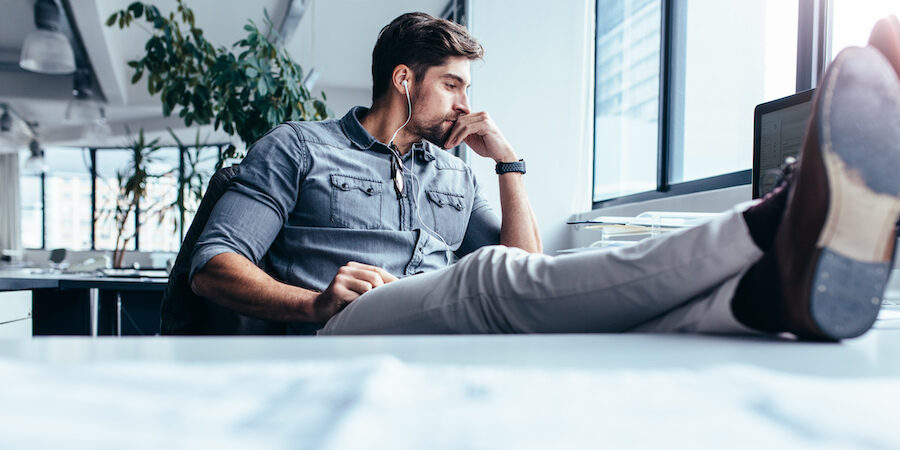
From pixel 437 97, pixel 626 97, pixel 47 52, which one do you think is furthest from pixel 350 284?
pixel 47 52

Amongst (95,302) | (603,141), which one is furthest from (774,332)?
(603,141)

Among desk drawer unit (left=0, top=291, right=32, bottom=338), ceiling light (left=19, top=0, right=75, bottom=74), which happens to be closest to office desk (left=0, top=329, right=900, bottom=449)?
desk drawer unit (left=0, top=291, right=32, bottom=338)

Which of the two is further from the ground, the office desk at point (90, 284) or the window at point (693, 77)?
the window at point (693, 77)

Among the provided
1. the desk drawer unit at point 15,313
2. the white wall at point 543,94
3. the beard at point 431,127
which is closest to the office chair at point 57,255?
the desk drawer unit at point 15,313

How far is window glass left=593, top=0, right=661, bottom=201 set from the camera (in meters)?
3.23

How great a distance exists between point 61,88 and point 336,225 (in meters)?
9.00

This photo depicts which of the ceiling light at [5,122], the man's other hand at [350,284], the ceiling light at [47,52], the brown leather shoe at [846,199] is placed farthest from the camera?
the ceiling light at [5,122]

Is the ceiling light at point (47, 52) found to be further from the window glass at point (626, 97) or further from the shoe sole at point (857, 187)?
the shoe sole at point (857, 187)

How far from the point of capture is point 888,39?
24.9 inches

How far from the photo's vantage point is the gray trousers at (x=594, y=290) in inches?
25.7

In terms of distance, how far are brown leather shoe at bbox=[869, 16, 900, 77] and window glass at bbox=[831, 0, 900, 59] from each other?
58.2 inches

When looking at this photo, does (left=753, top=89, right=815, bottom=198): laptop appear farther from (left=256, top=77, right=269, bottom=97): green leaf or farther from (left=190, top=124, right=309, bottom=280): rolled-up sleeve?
(left=256, top=77, right=269, bottom=97): green leaf

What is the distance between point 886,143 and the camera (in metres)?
0.58

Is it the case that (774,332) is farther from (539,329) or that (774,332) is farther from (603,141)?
(603,141)
